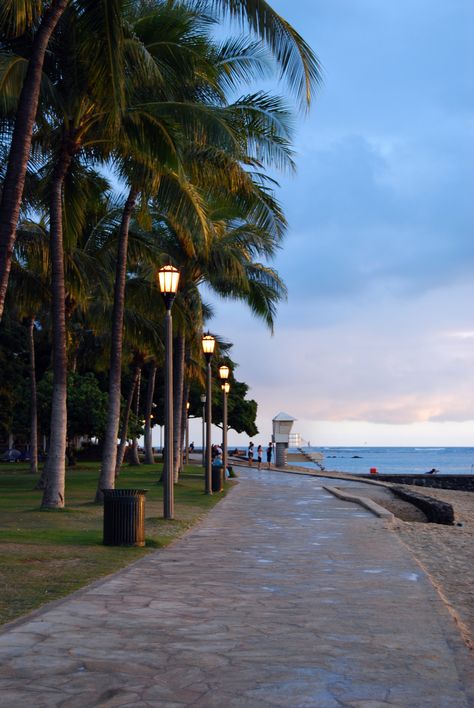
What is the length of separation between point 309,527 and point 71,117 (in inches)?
369

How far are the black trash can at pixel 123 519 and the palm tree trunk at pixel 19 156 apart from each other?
3199 mm

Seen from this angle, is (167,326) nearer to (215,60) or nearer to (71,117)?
(71,117)

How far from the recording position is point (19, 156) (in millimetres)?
12250

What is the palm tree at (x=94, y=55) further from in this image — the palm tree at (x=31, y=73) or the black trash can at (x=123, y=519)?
the black trash can at (x=123, y=519)

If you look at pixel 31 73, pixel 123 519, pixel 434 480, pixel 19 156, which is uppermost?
pixel 31 73

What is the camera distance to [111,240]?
25641mm

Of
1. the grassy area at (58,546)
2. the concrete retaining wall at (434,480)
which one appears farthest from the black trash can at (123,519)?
the concrete retaining wall at (434,480)

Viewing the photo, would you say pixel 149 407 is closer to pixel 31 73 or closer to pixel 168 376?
pixel 168 376

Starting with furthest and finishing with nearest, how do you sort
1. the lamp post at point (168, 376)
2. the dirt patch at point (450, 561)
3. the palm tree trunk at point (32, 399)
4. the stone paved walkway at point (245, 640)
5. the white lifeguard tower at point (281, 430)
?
the white lifeguard tower at point (281, 430)
the palm tree trunk at point (32, 399)
the lamp post at point (168, 376)
the dirt patch at point (450, 561)
the stone paved walkway at point (245, 640)

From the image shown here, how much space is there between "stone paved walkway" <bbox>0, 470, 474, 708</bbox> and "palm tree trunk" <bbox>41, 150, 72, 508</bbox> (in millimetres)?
7379

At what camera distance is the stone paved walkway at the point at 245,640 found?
511 centimetres

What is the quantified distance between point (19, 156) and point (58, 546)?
18.9 ft

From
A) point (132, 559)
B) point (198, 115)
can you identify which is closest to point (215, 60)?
point (198, 115)

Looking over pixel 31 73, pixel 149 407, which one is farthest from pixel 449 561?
pixel 149 407
